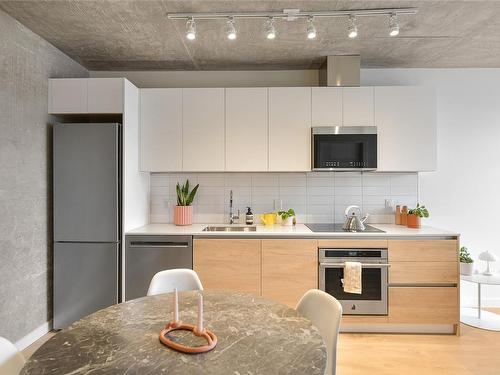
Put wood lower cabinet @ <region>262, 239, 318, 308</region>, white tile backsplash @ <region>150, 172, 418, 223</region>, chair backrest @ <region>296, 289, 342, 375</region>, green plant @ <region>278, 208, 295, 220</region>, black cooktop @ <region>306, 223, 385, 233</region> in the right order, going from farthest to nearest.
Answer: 1. white tile backsplash @ <region>150, 172, 418, 223</region>
2. green plant @ <region>278, 208, 295, 220</region>
3. black cooktop @ <region>306, 223, 385, 233</region>
4. wood lower cabinet @ <region>262, 239, 318, 308</region>
5. chair backrest @ <region>296, 289, 342, 375</region>

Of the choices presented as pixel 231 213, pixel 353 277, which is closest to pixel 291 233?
pixel 353 277

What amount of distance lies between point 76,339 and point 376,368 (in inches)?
83.5

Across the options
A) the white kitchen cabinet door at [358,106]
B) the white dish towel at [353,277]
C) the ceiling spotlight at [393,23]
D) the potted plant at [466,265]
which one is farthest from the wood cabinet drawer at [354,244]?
the ceiling spotlight at [393,23]

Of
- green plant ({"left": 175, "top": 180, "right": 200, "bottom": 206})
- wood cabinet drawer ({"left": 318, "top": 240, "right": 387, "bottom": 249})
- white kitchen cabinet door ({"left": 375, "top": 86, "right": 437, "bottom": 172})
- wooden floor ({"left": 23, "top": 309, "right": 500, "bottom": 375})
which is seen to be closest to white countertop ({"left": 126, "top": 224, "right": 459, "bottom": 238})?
wood cabinet drawer ({"left": 318, "top": 240, "right": 387, "bottom": 249})

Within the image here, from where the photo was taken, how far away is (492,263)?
3.67 m

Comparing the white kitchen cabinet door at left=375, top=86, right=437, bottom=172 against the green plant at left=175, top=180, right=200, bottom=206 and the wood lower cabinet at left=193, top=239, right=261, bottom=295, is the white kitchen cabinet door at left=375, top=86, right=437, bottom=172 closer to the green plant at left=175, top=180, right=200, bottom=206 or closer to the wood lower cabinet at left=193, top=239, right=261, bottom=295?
the wood lower cabinet at left=193, top=239, right=261, bottom=295

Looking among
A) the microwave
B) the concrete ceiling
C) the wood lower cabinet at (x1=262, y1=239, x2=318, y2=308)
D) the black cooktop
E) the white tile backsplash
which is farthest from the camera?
the white tile backsplash

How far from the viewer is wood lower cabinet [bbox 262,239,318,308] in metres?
3.07

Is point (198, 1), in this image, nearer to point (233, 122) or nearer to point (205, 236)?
point (233, 122)

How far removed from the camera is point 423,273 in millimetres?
3012

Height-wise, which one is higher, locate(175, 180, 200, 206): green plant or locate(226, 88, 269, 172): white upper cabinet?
locate(226, 88, 269, 172): white upper cabinet

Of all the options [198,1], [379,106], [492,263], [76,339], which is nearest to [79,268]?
[76,339]

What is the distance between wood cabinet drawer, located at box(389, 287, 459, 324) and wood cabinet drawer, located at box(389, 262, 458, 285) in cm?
7

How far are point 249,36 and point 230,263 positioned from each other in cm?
201
